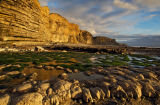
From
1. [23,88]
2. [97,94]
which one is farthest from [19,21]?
[97,94]

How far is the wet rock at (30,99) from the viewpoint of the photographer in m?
3.22

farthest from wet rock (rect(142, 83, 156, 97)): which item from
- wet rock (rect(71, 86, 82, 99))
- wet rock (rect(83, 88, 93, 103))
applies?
wet rock (rect(71, 86, 82, 99))

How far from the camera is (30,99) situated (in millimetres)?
3354

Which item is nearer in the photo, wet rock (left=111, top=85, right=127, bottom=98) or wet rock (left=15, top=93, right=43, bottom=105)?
wet rock (left=15, top=93, right=43, bottom=105)

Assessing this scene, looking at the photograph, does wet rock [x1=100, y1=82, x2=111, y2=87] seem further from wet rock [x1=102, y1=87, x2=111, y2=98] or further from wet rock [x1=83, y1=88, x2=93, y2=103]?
wet rock [x1=83, y1=88, x2=93, y2=103]

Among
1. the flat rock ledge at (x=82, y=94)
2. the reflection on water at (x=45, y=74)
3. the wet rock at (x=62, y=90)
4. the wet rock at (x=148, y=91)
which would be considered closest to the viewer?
the flat rock ledge at (x=82, y=94)

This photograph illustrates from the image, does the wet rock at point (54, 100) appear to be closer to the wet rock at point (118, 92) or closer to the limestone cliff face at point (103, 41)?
the wet rock at point (118, 92)

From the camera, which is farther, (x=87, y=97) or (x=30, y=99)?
(x=87, y=97)

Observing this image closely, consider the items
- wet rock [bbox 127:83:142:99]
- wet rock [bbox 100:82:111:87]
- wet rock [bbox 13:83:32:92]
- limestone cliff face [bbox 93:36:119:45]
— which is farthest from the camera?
limestone cliff face [bbox 93:36:119:45]

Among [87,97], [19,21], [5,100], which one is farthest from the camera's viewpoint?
[19,21]

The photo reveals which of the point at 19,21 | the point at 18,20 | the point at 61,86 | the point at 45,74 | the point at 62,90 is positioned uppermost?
the point at 18,20

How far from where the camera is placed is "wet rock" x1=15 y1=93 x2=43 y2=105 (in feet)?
10.6

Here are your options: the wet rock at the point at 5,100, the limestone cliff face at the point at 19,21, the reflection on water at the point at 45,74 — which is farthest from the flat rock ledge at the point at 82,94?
the limestone cliff face at the point at 19,21

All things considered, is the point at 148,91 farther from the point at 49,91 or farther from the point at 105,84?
the point at 49,91
